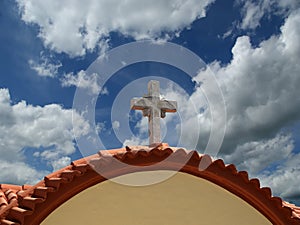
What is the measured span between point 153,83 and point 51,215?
2698 millimetres

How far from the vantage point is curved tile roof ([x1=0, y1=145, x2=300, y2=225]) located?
3.59 metres

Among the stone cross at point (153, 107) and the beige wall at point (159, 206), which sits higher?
the stone cross at point (153, 107)

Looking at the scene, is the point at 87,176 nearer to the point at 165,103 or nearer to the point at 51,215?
the point at 51,215

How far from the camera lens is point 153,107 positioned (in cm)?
557

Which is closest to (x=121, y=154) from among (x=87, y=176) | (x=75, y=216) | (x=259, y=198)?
(x=87, y=176)

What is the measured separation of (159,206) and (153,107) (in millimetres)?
1870

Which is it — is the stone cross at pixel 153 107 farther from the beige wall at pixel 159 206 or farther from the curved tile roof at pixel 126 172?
the beige wall at pixel 159 206

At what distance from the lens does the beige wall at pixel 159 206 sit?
379 centimetres

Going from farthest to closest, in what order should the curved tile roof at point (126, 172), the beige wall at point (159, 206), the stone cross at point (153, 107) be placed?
1. the stone cross at point (153, 107)
2. the beige wall at point (159, 206)
3. the curved tile roof at point (126, 172)

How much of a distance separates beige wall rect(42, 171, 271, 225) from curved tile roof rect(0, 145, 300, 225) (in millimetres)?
85

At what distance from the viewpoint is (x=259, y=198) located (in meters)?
4.29

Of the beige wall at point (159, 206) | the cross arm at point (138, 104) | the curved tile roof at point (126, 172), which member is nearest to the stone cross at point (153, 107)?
the cross arm at point (138, 104)

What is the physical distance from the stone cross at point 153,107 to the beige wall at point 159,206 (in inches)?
51.9

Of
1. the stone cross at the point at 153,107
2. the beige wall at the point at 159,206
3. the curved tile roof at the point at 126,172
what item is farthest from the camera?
the stone cross at the point at 153,107
